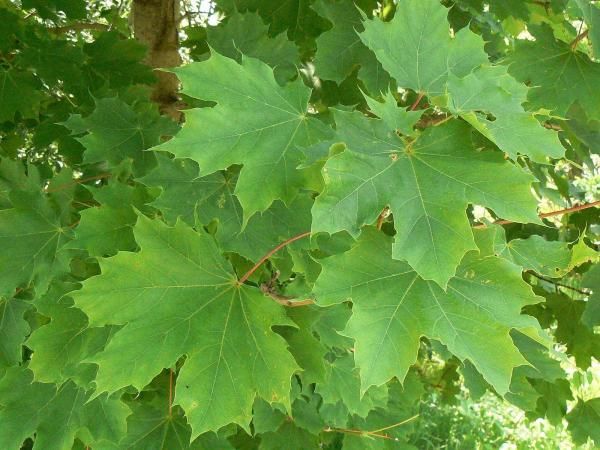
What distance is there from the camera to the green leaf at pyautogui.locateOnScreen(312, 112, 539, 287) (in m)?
1.04

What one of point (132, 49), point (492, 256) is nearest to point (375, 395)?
point (492, 256)

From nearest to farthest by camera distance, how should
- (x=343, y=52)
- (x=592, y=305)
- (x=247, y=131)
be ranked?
(x=247, y=131)
(x=343, y=52)
(x=592, y=305)

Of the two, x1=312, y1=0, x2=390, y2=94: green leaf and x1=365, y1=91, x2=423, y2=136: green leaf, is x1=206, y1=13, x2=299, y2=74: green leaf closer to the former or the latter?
x1=312, y1=0, x2=390, y2=94: green leaf

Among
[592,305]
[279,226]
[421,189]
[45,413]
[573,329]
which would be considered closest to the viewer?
[421,189]

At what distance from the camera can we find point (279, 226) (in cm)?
147

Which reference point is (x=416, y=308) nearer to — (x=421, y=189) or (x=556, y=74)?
(x=421, y=189)

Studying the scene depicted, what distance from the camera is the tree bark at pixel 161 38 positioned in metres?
2.52

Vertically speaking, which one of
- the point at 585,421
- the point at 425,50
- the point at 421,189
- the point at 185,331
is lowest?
the point at 585,421

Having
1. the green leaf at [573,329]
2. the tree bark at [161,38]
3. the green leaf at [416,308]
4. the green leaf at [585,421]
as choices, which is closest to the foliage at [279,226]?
the green leaf at [416,308]

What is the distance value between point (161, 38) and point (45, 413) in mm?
1468

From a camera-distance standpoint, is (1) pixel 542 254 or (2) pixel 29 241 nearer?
(1) pixel 542 254

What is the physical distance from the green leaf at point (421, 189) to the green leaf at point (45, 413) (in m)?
0.85

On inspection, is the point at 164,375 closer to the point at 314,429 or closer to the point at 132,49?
the point at 314,429

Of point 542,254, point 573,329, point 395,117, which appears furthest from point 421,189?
point 573,329
